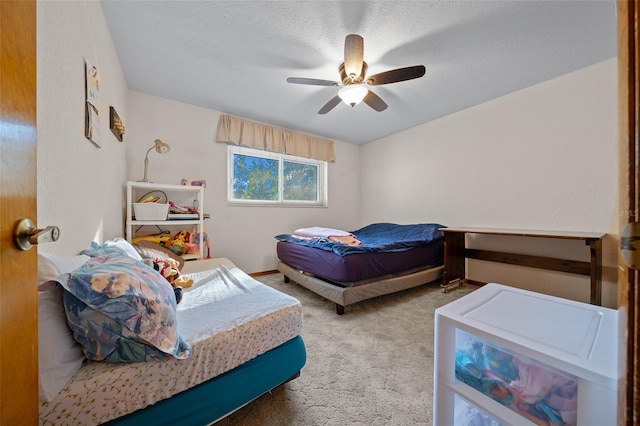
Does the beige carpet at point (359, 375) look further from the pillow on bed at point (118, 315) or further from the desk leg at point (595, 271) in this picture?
the desk leg at point (595, 271)

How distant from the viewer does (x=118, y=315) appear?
0.66 metres

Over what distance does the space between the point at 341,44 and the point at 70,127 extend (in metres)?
1.83

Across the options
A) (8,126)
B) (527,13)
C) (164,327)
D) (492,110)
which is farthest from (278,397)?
(492,110)

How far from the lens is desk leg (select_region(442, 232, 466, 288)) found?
2.64 meters

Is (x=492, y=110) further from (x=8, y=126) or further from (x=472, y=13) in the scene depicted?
(x=8, y=126)

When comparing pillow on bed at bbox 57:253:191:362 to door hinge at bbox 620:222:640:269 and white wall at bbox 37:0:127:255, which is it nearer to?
white wall at bbox 37:0:127:255

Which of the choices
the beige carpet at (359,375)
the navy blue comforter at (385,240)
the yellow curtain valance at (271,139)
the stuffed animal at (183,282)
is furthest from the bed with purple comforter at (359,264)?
the yellow curtain valance at (271,139)

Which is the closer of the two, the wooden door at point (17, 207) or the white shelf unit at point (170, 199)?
the wooden door at point (17, 207)

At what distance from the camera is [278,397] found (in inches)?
43.4

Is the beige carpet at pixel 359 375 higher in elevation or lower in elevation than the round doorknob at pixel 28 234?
lower

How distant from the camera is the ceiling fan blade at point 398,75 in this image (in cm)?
168

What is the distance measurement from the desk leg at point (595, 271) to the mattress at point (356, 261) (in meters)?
1.24

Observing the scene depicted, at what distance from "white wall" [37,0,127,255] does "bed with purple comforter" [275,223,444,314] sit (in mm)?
1683

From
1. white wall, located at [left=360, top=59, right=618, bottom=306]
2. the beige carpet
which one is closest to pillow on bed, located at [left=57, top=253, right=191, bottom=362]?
the beige carpet
